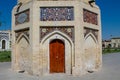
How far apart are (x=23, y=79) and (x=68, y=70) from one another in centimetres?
282

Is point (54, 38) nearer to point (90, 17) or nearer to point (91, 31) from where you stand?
point (91, 31)

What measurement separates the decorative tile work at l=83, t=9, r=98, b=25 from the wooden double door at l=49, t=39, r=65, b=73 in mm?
2154

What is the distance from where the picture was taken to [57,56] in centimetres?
1455

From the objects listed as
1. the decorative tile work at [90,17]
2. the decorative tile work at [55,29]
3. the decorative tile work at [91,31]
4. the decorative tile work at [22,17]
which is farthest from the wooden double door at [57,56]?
the decorative tile work at [22,17]

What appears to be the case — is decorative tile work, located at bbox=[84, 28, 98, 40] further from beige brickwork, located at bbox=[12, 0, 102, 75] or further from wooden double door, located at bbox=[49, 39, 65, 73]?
wooden double door, located at bbox=[49, 39, 65, 73]

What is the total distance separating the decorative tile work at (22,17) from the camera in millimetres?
14977

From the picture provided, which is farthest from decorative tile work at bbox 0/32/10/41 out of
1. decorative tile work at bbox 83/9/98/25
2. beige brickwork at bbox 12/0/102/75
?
decorative tile work at bbox 83/9/98/25

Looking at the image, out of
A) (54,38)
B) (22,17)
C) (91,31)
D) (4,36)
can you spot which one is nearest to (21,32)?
(22,17)

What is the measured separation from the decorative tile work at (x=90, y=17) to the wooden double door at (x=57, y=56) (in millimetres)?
2154

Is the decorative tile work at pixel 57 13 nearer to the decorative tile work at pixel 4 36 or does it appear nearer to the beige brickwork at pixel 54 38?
the beige brickwork at pixel 54 38

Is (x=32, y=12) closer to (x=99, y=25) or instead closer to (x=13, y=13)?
(x=13, y=13)

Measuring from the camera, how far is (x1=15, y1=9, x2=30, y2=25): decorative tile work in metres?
15.0

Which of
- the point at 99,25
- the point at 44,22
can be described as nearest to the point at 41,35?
the point at 44,22

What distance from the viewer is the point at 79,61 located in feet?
45.8
